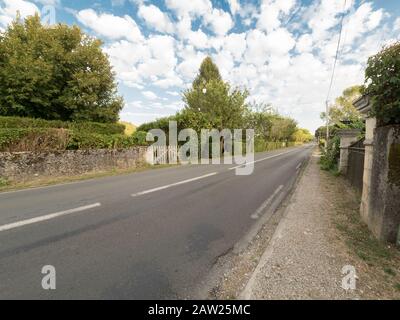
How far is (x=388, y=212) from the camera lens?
328 centimetres

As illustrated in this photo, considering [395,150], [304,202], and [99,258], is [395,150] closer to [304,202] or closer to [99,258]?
[304,202]

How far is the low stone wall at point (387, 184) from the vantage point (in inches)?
125

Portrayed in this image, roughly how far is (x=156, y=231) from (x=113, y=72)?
2087cm

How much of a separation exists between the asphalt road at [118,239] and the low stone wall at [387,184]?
84.8 inches

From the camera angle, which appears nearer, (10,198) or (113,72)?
(10,198)

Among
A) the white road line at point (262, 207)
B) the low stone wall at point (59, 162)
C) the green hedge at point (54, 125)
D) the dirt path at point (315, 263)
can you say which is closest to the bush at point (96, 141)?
the low stone wall at point (59, 162)

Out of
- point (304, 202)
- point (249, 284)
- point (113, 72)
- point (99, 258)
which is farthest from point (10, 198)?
point (113, 72)

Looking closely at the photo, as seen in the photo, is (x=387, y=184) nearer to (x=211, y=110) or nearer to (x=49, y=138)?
(x=49, y=138)

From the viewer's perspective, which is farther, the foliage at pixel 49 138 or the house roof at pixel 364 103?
the foliage at pixel 49 138

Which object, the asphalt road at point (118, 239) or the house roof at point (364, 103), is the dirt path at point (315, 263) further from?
the house roof at point (364, 103)

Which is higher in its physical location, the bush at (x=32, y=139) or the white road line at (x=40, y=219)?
the bush at (x=32, y=139)

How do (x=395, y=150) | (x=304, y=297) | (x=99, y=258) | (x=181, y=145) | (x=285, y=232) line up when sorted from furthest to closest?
1. (x=181, y=145)
2. (x=285, y=232)
3. (x=395, y=150)
4. (x=99, y=258)
5. (x=304, y=297)
